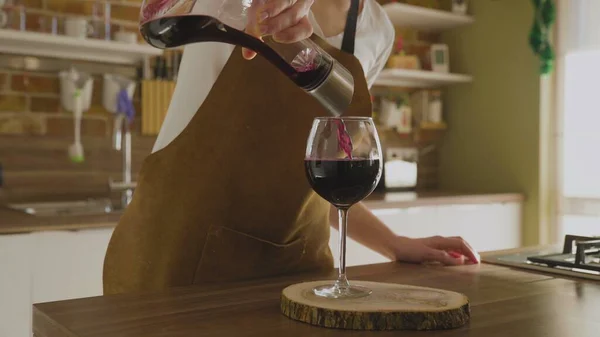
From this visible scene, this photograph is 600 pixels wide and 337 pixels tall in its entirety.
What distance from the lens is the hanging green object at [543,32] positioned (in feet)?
10.9

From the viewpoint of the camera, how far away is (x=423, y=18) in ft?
11.7

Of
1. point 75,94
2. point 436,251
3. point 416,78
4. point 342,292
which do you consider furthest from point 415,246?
point 416,78

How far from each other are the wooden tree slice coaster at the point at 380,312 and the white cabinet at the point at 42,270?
1335 mm

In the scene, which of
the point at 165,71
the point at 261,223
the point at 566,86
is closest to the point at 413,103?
the point at 566,86

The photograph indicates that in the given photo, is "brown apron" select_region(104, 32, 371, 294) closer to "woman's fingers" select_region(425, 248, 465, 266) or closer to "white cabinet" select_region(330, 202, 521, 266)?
"woman's fingers" select_region(425, 248, 465, 266)

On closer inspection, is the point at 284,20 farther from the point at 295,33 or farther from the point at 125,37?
the point at 125,37

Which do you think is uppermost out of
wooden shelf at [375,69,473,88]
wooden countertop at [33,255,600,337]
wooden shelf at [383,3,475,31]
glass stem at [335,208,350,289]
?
wooden shelf at [383,3,475,31]

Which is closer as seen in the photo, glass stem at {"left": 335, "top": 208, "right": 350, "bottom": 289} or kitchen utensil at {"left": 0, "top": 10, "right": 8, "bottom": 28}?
glass stem at {"left": 335, "top": 208, "right": 350, "bottom": 289}

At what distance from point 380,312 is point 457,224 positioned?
2.48 meters

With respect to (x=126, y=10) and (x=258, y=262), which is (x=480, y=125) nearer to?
(x=126, y=10)

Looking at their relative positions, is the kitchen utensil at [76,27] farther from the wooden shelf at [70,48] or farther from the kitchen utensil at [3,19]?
the kitchen utensil at [3,19]

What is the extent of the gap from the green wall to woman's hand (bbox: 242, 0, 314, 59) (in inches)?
113

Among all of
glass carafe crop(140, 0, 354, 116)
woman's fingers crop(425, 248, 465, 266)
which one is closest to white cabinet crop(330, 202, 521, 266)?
woman's fingers crop(425, 248, 465, 266)

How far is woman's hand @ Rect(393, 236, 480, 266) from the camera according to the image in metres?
1.13
